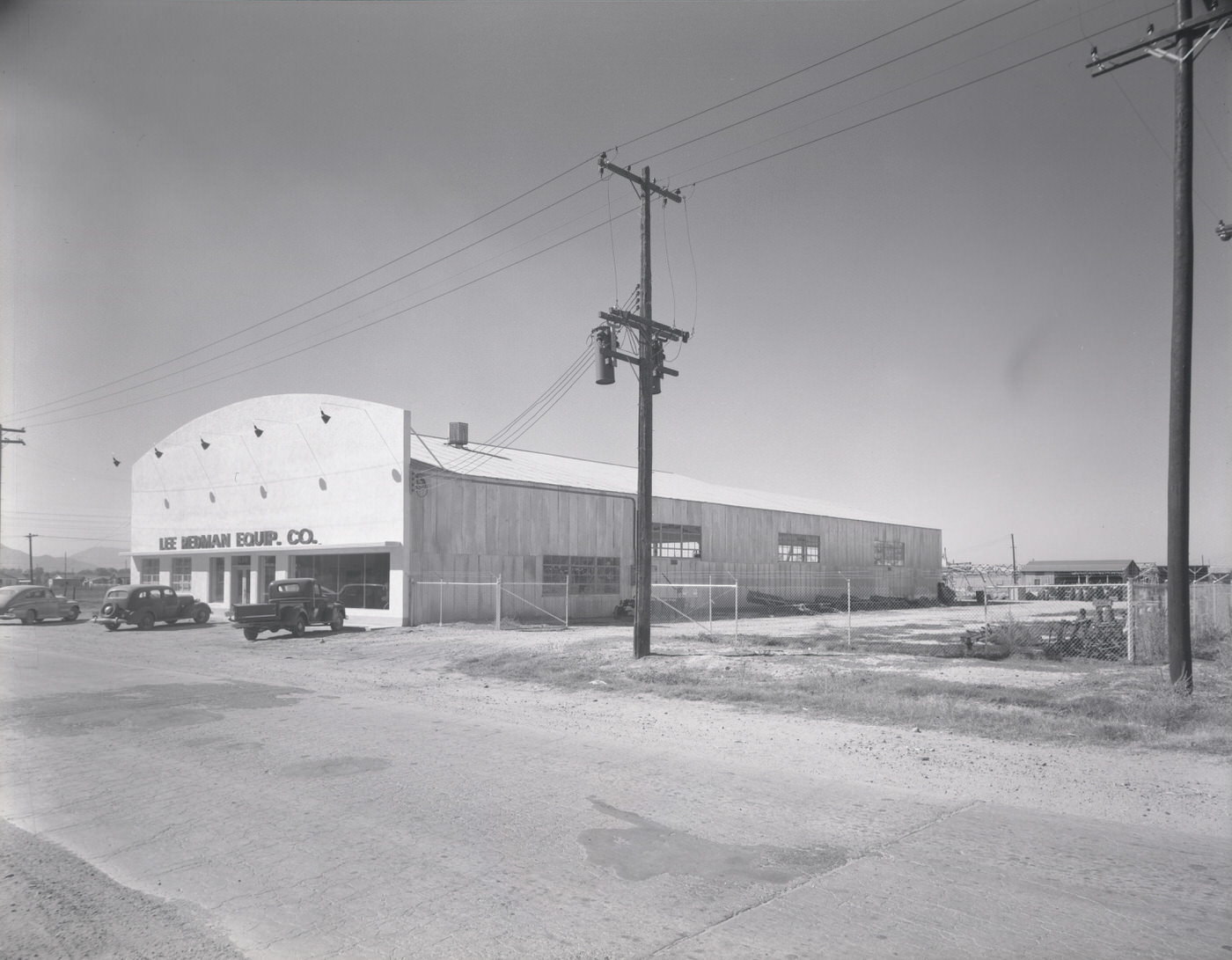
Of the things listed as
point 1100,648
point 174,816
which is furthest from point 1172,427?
point 174,816

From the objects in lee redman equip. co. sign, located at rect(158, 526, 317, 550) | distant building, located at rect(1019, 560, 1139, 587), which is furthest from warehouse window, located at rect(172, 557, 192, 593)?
distant building, located at rect(1019, 560, 1139, 587)

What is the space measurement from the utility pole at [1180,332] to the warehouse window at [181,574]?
39.9 meters

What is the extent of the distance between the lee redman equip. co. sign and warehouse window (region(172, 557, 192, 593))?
78cm

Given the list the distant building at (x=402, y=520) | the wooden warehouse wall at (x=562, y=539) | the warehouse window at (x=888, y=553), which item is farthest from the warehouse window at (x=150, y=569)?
the warehouse window at (x=888, y=553)

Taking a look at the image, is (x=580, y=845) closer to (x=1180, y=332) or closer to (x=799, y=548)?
(x=1180, y=332)

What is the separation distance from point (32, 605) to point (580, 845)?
37.5 metres

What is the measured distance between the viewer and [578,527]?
3541 cm

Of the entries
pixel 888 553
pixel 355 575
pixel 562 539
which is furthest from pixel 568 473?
pixel 888 553

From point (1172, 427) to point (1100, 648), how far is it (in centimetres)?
619

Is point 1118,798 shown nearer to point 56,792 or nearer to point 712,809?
point 712,809

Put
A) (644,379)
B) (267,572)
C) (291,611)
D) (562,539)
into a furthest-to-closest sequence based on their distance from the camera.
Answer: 1. (267,572)
2. (562,539)
3. (291,611)
4. (644,379)

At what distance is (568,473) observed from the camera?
39375mm

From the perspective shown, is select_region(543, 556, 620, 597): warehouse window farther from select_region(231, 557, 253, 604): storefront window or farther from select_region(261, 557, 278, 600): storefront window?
select_region(231, 557, 253, 604): storefront window

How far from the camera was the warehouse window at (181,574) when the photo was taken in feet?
134
